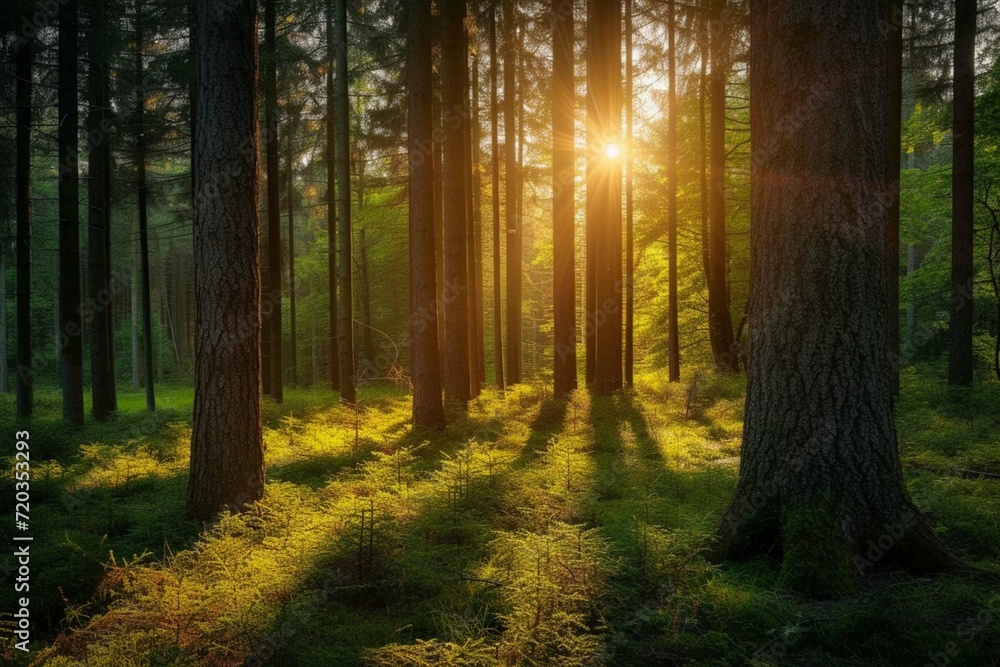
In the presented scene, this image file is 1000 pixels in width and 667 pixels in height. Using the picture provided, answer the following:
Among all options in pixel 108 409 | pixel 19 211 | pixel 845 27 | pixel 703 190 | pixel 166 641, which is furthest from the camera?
pixel 703 190

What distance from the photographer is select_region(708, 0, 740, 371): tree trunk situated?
45.6 ft

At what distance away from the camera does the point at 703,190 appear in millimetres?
16547

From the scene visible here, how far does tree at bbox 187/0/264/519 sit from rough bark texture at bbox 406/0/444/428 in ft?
15.0

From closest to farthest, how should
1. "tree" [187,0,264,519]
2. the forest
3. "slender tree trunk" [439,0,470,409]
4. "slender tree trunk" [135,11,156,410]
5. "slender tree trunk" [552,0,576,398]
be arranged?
the forest < "tree" [187,0,264,519] < "slender tree trunk" [439,0,470,409] < "slender tree trunk" [552,0,576,398] < "slender tree trunk" [135,11,156,410]

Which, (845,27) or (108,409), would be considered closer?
(845,27)

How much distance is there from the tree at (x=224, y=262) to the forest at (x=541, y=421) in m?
0.03

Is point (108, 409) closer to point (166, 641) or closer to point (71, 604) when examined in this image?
point (71, 604)

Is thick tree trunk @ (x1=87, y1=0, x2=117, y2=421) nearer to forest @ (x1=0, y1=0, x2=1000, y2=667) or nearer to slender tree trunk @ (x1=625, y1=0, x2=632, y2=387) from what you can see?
forest @ (x1=0, y1=0, x2=1000, y2=667)

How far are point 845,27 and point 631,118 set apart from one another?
13.5 meters

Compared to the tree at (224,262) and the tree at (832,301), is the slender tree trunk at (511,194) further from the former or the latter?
the tree at (832,301)

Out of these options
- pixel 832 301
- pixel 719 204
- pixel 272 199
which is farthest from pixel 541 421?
pixel 272 199

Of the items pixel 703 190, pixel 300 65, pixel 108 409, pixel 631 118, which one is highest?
pixel 300 65

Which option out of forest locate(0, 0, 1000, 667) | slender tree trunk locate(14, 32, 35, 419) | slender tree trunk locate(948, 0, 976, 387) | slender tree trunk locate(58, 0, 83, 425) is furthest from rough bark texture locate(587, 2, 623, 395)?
slender tree trunk locate(14, 32, 35, 419)

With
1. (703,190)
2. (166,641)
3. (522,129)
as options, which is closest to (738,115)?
(703,190)
